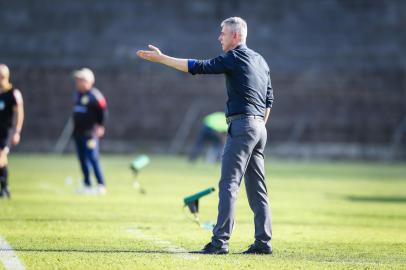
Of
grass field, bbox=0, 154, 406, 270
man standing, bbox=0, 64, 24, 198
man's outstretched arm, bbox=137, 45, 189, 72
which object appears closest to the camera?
grass field, bbox=0, 154, 406, 270

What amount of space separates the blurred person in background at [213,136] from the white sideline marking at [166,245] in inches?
716

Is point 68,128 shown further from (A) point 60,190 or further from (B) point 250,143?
(B) point 250,143

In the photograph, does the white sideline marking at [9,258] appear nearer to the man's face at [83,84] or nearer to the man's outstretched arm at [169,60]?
the man's outstretched arm at [169,60]

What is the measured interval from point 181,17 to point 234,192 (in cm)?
3384

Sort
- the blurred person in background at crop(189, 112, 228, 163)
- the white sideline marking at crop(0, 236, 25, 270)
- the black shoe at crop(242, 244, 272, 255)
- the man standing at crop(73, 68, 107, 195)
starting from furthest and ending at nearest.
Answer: the blurred person in background at crop(189, 112, 228, 163)
the man standing at crop(73, 68, 107, 195)
the black shoe at crop(242, 244, 272, 255)
the white sideline marking at crop(0, 236, 25, 270)

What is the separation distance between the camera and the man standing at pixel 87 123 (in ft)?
63.4

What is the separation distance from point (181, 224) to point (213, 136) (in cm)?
1944

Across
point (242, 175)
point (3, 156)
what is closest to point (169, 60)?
point (242, 175)

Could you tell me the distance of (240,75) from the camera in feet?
33.1

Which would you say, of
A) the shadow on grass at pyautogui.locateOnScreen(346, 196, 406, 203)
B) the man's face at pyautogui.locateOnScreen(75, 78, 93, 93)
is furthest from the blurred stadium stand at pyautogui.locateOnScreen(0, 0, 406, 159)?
the man's face at pyautogui.locateOnScreen(75, 78, 93, 93)

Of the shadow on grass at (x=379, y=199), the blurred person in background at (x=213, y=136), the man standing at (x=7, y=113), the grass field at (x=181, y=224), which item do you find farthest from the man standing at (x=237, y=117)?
the blurred person in background at (x=213, y=136)

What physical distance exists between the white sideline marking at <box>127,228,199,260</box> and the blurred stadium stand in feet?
87.1

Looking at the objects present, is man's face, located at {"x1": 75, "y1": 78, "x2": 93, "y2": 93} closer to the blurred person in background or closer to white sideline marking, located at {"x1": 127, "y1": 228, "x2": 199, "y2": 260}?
white sideline marking, located at {"x1": 127, "y1": 228, "x2": 199, "y2": 260}

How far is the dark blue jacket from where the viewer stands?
9938 mm
